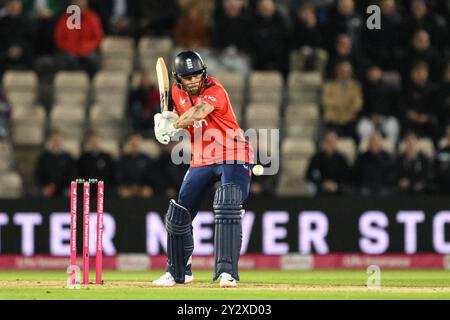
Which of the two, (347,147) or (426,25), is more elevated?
(426,25)

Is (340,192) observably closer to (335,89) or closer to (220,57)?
(335,89)

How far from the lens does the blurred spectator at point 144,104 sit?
63.9ft

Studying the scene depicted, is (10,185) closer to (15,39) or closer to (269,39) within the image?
(15,39)

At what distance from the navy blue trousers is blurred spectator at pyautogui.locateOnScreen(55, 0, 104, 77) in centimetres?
812

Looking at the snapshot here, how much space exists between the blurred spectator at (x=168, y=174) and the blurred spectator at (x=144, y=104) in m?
1.08

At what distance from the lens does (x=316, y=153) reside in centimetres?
1848

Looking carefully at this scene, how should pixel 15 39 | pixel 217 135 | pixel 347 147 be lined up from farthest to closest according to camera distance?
pixel 15 39
pixel 347 147
pixel 217 135

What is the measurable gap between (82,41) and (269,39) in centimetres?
282

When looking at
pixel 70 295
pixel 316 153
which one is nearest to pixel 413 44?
pixel 316 153

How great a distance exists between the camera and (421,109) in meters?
19.5

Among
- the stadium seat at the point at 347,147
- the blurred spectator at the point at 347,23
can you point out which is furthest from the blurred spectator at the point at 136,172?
the blurred spectator at the point at 347,23

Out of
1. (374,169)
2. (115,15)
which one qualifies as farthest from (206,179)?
(115,15)

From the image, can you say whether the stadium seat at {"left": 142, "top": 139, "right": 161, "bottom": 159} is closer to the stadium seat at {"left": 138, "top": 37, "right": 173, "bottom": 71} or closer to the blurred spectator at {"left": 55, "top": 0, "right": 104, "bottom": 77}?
the stadium seat at {"left": 138, "top": 37, "right": 173, "bottom": 71}

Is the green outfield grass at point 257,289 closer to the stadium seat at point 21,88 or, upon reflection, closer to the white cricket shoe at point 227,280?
the white cricket shoe at point 227,280
